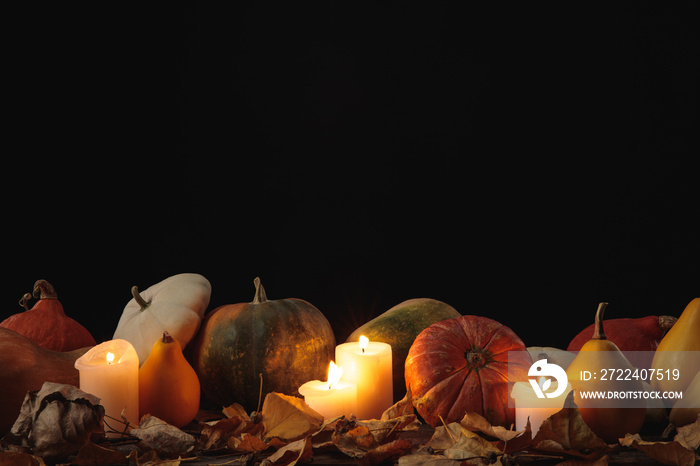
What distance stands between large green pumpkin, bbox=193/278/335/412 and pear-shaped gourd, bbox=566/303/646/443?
Result: 2.61ft

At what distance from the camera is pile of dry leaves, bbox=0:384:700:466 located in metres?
1.57

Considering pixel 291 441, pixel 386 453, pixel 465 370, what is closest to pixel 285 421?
pixel 291 441

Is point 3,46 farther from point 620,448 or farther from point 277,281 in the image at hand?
point 620,448

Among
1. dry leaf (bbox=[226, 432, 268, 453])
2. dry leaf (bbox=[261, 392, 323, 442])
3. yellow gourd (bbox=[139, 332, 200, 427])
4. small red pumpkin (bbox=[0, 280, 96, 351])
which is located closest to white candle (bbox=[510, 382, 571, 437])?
dry leaf (bbox=[261, 392, 323, 442])

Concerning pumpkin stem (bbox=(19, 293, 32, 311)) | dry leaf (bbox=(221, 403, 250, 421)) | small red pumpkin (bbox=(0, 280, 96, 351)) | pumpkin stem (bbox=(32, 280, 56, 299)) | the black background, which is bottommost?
dry leaf (bbox=(221, 403, 250, 421))

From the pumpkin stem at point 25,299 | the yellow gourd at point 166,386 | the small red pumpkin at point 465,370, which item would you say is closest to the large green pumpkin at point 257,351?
the yellow gourd at point 166,386

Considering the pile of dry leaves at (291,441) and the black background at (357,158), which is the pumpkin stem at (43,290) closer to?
the black background at (357,158)

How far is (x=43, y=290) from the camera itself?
2303mm

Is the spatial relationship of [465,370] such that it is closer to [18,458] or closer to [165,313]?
[165,313]

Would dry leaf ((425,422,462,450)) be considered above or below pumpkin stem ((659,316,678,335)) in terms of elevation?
below

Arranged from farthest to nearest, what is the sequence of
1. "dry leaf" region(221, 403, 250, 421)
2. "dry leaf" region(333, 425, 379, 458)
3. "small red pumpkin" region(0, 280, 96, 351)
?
"small red pumpkin" region(0, 280, 96, 351) < "dry leaf" region(221, 403, 250, 421) < "dry leaf" region(333, 425, 379, 458)

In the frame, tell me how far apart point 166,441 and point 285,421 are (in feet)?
0.93

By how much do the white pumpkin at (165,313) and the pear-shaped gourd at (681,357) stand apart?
1.34 meters

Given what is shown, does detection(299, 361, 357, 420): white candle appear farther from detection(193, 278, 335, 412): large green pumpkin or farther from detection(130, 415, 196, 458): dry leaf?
detection(130, 415, 196, 458): dry leaf
